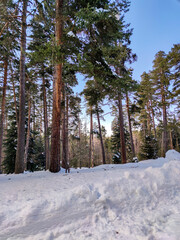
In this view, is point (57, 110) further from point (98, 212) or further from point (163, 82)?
point (163, 82)

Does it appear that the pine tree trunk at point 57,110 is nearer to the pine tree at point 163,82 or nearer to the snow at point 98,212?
the snow at point 98,212

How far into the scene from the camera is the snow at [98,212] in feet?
6.07

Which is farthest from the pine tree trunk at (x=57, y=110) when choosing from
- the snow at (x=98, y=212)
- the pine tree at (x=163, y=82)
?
the pine tree at (x=163, y=82)

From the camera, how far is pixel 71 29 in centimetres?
560

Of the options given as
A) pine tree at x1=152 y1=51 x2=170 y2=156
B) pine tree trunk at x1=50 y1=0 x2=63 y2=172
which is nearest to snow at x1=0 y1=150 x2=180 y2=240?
pine tree trunk at x1=50 y1=0 x2=63 y2=172

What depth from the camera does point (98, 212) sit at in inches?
90.1

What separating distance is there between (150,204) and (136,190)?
0.37 m

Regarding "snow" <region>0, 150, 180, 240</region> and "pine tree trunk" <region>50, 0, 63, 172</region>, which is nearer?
"snow" <region>0, 150, 180, 240</region>

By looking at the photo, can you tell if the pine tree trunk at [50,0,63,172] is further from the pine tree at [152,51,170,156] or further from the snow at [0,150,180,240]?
the pine tree at [152,51,170,156]

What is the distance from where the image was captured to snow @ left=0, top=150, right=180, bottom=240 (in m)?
1.85

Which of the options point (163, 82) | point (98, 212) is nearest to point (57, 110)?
point (98, 212)

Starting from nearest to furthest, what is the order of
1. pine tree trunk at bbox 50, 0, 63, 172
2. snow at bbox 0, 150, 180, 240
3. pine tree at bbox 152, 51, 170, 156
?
snow at bbox 0, 150, 180, 240 → pine tree trunk at bbox 50, 0, 63, 172 → pine tree at bbox 152, 51, 170, 156

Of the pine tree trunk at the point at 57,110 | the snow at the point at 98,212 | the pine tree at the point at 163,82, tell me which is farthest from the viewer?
the pine tree at the point at 163,82

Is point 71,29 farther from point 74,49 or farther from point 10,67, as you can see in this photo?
point 10,67
